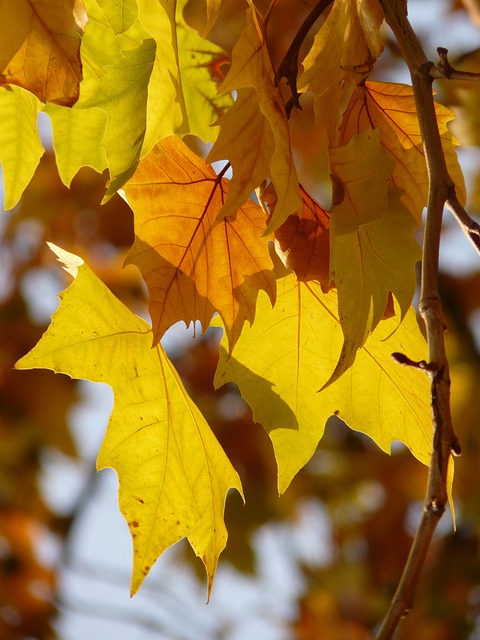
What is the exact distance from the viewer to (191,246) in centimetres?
76

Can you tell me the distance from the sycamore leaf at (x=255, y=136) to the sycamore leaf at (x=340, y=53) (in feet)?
0.16

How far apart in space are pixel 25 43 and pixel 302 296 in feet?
1.13

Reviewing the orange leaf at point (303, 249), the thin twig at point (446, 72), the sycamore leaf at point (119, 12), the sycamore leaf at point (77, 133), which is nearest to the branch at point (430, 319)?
the thin twig at point (446, 72)

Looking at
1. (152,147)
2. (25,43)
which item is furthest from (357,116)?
(25,43)

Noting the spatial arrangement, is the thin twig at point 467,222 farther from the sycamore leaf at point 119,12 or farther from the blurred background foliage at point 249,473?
the blurred background foliage at point 249,473

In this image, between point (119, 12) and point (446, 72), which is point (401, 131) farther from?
point (119, 12)

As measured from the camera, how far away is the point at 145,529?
30.4 inches

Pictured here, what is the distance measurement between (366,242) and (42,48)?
0.30 meters

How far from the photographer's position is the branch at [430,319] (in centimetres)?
55

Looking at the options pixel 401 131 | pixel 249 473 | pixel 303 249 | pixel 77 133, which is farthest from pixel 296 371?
pixel 249 473

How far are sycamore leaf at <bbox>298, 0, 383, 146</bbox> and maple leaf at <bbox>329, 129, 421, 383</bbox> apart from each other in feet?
0.12

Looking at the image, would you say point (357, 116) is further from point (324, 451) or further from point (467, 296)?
point (324, 451)

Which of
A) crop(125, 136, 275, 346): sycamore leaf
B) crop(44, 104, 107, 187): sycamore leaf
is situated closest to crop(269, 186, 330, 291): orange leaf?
crop(125, 136, 275, 346): sycamore leaf

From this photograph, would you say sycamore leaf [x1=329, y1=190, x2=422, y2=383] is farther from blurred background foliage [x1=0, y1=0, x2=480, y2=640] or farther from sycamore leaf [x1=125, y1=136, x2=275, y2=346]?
blurred background foliage [x1=0, y1=0, x2=480, y2=640]
